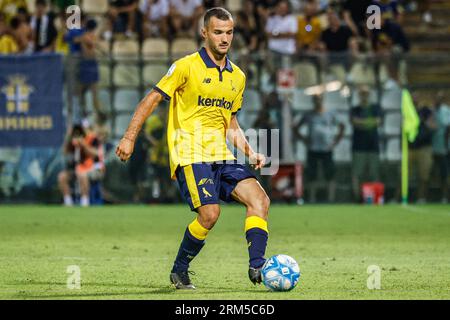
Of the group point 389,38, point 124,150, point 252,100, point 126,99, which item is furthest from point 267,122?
point 124,150

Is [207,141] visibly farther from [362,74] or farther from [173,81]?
[362,74]

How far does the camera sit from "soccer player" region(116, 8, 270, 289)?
32.8ft

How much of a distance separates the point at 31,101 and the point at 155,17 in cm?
402

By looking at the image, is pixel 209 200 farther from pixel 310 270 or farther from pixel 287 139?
pixel 287 139

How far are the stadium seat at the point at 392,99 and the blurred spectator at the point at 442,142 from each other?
0.84 meters

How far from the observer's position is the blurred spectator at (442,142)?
24219 mm

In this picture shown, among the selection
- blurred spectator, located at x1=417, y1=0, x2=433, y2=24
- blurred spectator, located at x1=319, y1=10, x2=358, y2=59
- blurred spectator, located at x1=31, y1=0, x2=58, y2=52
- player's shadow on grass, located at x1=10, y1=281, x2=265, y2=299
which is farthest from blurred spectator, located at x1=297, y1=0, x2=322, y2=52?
player's shadow on grass, located at x1=10, y1=281, x2=265, y2=299

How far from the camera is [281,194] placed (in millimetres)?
24156

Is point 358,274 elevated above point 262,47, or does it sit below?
below

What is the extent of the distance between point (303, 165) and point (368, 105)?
1.90m

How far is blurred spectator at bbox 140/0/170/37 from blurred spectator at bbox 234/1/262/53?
1679mm

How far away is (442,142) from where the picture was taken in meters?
24.3

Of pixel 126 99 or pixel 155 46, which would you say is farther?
pixel 155 46

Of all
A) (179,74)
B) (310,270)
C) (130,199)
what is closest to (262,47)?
(130,199)
